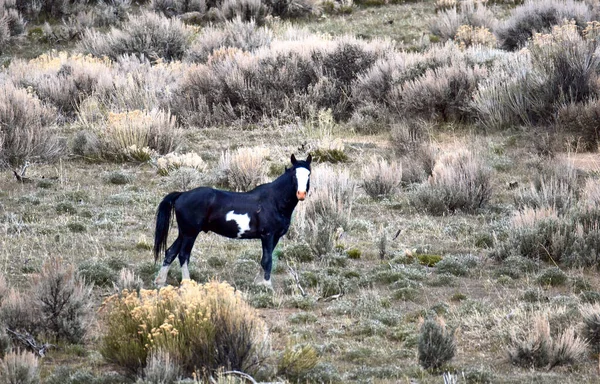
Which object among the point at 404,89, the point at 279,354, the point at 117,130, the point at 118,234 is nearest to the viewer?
the point at 279,354

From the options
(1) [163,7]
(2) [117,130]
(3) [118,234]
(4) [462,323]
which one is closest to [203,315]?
(4) [462,323]

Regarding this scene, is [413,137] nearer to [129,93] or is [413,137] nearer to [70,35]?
[129,93]

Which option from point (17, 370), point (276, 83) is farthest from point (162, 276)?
point (276, 83)

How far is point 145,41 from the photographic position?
26.8 meters

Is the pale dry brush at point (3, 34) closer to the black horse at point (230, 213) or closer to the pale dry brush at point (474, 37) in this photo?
the pale dry brush at point (474, 37)

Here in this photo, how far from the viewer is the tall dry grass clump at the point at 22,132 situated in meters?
16.0

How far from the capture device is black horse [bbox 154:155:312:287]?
9312 mm

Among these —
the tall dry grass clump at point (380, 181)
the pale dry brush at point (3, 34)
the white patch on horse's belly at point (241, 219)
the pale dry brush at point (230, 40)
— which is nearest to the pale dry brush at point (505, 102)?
the tall dry grass clump at point (380, 181)

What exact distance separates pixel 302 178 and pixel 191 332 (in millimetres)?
2436

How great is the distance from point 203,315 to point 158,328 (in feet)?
1.30

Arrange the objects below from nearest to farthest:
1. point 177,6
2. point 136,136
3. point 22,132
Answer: point 22,132 → point 136,136 → point 177,6

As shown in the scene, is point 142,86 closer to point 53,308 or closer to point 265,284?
point 265,284

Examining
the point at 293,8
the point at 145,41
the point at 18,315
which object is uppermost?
the point at 18,315

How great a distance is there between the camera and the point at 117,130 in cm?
1647
